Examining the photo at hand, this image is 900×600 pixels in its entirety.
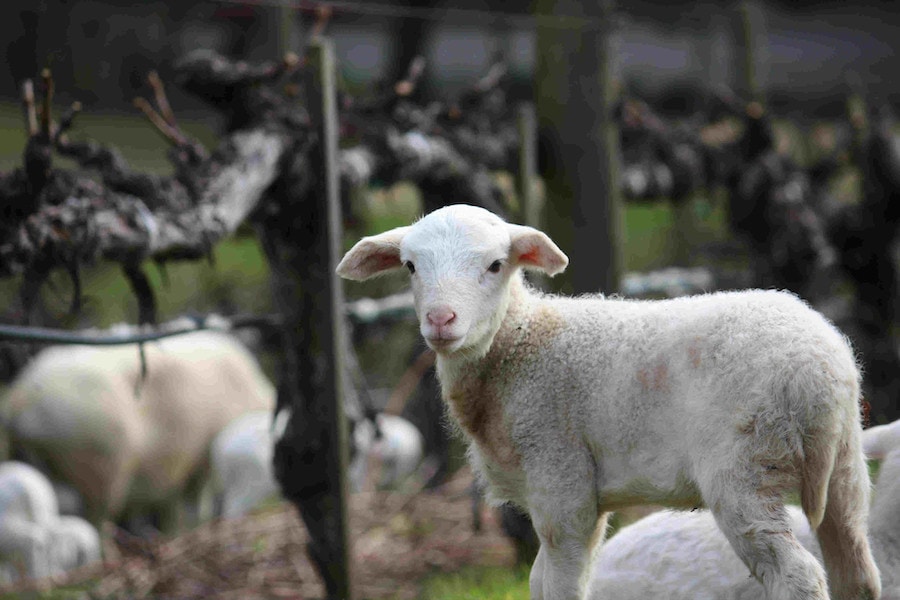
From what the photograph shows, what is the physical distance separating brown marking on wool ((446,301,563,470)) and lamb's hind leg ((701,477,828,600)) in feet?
2.49

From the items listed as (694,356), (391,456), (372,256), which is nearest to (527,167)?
(372,256)

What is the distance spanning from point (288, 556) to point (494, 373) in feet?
10.8

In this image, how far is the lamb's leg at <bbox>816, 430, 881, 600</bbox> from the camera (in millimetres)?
2859

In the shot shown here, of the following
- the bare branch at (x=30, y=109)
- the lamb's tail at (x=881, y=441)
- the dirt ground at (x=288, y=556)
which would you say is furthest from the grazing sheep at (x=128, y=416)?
the lamb's tail at (x=881, y=441)

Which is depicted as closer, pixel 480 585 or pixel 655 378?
pixel 655 378

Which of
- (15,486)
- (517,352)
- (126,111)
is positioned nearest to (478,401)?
(517,352)

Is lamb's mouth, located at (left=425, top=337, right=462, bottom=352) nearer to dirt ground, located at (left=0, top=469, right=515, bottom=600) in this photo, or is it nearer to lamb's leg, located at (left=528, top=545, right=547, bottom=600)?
lamb's leg, located at (left=528, top=545, right=547, bottom=600)

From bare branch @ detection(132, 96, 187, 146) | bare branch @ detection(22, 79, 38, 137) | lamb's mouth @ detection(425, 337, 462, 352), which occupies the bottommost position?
lamb's mouth @ detection(425, 337, 462, 352)

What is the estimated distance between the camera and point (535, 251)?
3100mm

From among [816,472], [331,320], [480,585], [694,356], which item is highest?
[694,356]

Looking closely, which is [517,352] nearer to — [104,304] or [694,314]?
[694,314]

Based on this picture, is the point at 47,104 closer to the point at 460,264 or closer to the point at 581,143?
the point at 460,264

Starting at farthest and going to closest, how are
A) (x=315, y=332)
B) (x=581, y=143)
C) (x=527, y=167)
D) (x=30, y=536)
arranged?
(x=30, y=536) < (x=581, y=143) < (x=527, y=167) < (x=315, y=332)

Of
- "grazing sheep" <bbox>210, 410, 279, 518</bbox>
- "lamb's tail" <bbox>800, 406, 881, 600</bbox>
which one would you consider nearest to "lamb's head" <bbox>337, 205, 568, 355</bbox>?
"lamb's tail" <bbox>800, 406, 881, 600</bbox>
